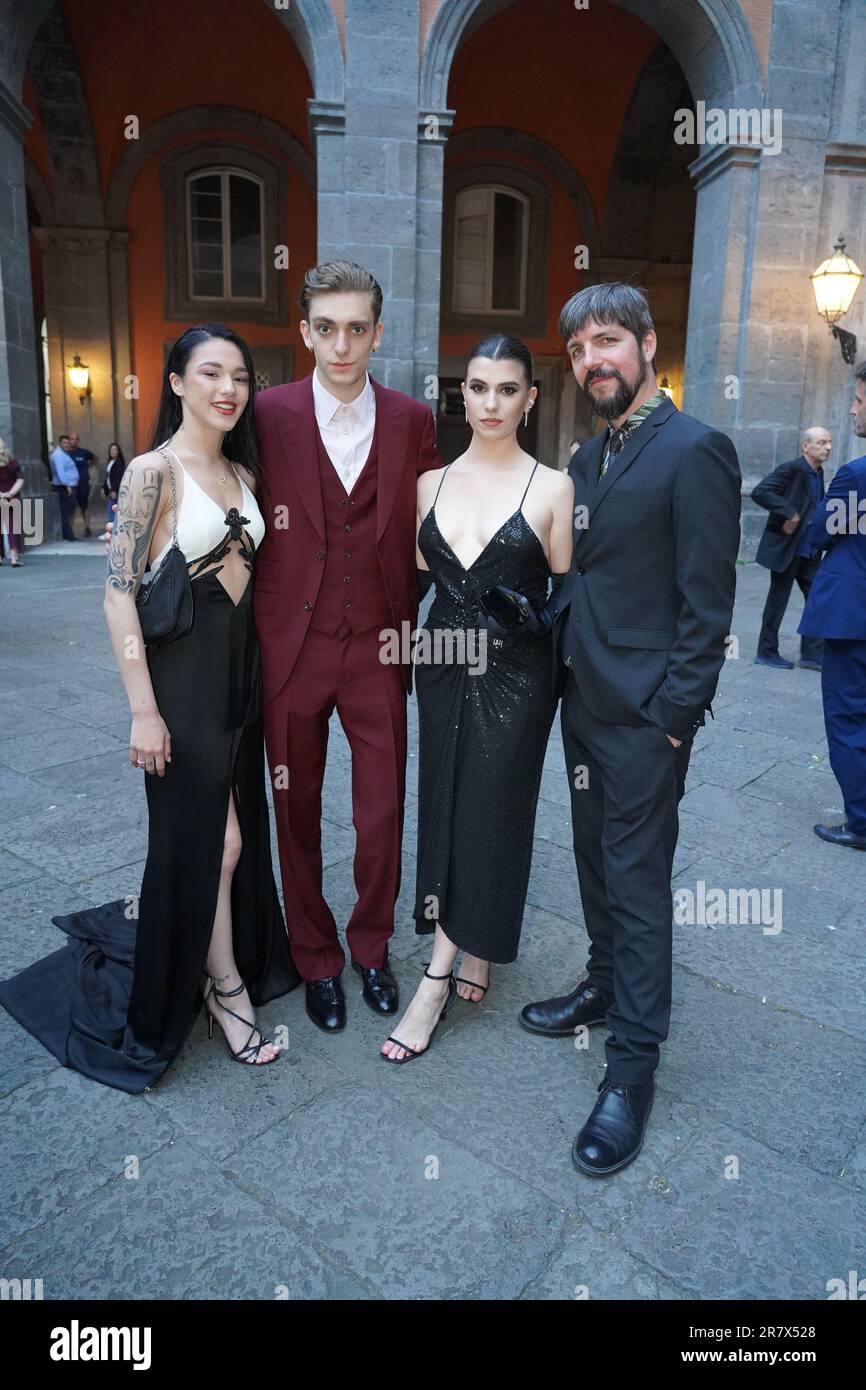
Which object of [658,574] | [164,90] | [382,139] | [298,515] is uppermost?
[164,90]

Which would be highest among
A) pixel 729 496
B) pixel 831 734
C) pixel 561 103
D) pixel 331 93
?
pixel 561 103

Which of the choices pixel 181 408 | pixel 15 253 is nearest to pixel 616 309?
pixel 181 408

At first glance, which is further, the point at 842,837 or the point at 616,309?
the point at 842,837

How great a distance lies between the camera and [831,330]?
11.2 m

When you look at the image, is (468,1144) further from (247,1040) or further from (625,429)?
(625,429)

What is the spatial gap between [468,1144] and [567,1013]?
0.59m

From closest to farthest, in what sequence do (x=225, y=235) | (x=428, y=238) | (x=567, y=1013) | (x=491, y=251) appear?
(x=567, y=1013) < (x=428, y=238) < (x=225, y=235) < (x=491, y=251)

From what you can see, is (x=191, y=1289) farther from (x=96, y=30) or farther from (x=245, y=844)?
(x=96, y=30)

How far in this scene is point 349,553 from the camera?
8.57 feet

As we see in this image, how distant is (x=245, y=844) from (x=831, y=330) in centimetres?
1121

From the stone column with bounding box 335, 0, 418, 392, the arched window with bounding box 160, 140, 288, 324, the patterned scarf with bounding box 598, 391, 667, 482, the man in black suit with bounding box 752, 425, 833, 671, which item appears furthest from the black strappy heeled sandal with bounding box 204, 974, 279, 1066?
the arched window with bounding box 160, 140, 288, 324

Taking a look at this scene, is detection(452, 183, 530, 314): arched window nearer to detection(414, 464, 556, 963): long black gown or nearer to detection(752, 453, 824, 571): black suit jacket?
detection(752, 453, 824, 571): black suit jacket

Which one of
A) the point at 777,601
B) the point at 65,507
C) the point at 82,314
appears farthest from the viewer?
the point at 82,314
